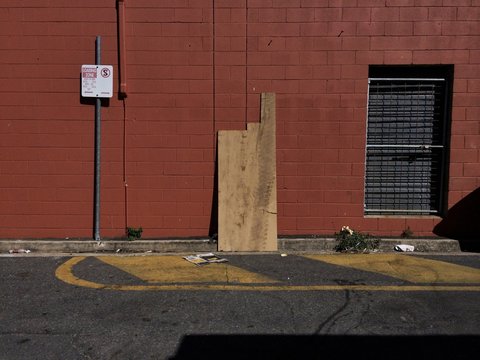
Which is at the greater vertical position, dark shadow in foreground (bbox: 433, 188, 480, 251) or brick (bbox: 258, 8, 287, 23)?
brick (bbox: 258, 8, 287, 23)

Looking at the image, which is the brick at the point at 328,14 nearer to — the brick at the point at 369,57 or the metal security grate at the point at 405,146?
the brick at the point at 369,57

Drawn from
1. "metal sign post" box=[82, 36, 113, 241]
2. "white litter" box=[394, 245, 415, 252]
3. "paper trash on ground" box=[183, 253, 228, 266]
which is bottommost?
"paper trash on ground" box=[183, 253, 228, 266]

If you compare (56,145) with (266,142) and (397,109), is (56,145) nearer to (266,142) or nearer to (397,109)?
(266,142)

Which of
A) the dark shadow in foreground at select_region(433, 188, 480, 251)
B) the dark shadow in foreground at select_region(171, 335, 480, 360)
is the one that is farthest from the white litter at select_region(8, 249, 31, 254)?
the dark shadow in foreground at select_region(433, 188, 480, 251)

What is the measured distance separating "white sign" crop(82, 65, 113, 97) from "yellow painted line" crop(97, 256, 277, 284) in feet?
7.44

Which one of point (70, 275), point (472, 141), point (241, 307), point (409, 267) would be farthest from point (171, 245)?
point (472, 141)

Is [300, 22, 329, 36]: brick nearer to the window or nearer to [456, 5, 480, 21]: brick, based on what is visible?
the window

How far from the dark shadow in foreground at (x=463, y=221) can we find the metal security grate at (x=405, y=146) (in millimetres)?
249

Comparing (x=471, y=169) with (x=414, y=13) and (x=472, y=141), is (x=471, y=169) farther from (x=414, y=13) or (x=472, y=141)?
(x=414, y=13)

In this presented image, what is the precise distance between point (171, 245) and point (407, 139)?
3.73m

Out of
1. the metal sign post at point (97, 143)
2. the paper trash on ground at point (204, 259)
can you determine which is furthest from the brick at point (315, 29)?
the paper trash on ground at point (204, 259)

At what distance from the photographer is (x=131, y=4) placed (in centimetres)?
673

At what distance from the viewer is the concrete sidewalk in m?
6.77

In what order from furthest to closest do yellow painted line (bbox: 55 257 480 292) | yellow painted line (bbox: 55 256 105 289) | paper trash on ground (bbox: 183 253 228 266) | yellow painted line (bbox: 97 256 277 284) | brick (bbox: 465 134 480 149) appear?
brick (bbox: 465 134 480 149) < paper trash on ground (bbox: 183 253 228 266) < yellow painted line (bbox: 97 256 277 284) < yellow painted line (bbox: 55 256 105 289) < yellow painted line (bbox: 55 257 480 292)
